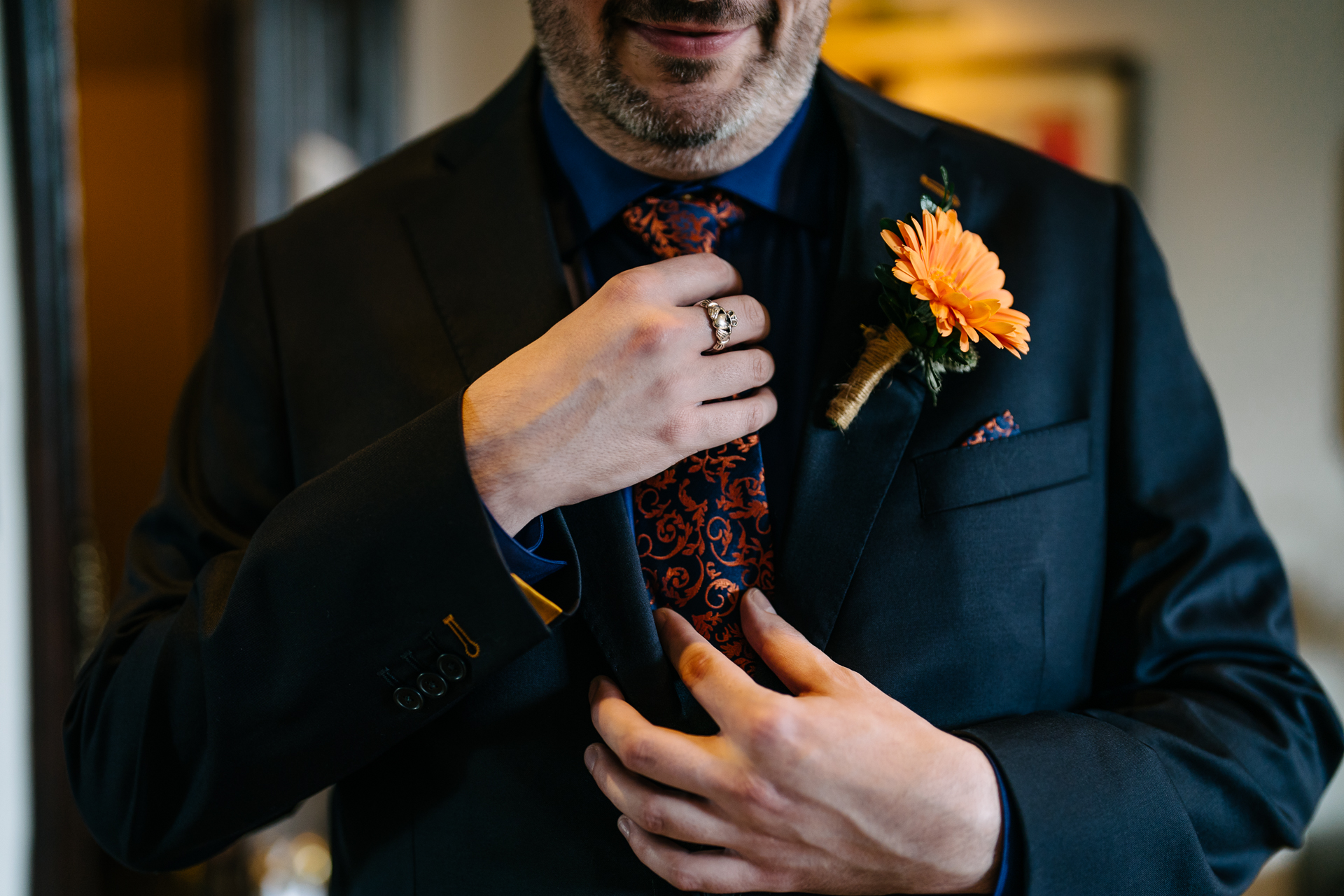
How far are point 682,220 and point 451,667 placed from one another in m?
0.49

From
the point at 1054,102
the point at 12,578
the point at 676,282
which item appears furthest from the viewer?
the point at 1054,102

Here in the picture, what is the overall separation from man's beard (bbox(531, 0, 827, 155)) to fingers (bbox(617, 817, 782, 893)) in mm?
648

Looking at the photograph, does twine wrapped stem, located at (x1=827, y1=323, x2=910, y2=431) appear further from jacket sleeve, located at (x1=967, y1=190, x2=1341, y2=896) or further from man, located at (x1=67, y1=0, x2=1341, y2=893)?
jacket sleeve, located at (x1=967, y1=190, x2=1341, y2=896)

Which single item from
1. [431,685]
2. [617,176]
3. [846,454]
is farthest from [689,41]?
[431,685]

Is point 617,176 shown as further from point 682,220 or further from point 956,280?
point 956,280

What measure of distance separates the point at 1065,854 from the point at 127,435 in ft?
6.87

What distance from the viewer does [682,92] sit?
0.85 m

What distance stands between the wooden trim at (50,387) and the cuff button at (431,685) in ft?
3.48

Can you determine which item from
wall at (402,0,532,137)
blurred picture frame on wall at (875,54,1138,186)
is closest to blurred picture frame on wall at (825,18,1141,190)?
blurred picture frame on wall at (875,54,1138,186)

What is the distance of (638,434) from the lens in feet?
2.44

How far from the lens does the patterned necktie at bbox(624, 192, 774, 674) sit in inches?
32.2

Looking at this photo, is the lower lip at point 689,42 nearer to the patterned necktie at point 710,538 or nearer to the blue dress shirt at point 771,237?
the blue dress shirt at point 771,237

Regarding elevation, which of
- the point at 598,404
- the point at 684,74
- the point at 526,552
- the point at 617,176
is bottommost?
the point at 526,552

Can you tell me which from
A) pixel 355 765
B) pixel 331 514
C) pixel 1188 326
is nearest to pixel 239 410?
pixel 331 514
